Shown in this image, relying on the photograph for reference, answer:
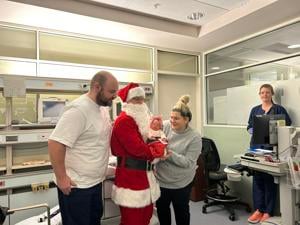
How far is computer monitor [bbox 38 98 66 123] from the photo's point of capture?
3105mm

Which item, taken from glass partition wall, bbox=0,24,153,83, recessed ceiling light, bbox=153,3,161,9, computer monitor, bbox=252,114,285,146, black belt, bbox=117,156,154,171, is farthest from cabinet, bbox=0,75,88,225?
computer monitor, bbox=252,114,285,146

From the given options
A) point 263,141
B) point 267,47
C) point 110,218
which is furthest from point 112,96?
point 267,47

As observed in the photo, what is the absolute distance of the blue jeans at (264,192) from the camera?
302 centimetres

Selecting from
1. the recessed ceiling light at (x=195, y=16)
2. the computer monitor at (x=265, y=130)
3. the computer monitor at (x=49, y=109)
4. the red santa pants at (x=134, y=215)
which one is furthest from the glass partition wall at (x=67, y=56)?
the red santa pants at (x=134, y=215)

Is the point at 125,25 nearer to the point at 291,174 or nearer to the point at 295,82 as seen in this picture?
the point at 295,82

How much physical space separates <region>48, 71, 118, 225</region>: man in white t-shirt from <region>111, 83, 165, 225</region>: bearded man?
12 cm

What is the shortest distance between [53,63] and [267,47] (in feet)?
10.3

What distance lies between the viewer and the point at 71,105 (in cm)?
156

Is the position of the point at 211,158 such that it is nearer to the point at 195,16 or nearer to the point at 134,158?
the point at 195,16

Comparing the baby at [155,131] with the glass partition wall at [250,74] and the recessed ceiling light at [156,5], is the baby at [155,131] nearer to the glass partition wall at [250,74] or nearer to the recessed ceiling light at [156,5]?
the recessed ceiling light at [156,5]

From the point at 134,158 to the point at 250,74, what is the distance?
117 inches

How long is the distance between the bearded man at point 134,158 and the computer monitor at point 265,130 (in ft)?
4.80

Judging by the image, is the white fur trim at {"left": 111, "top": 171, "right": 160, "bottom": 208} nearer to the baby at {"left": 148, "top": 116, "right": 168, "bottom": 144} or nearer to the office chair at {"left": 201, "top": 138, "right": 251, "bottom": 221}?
the baby at {"left": 148, "top": 116, "right": 168, "bottom": 144}

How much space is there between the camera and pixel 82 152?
1.56 meters
